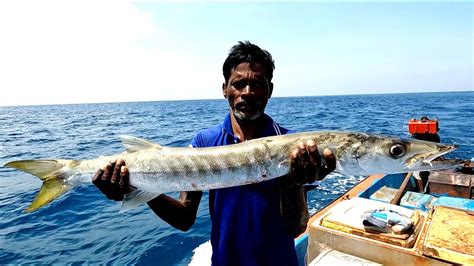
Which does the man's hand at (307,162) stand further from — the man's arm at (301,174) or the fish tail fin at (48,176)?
the fish tail fin at (48,176)

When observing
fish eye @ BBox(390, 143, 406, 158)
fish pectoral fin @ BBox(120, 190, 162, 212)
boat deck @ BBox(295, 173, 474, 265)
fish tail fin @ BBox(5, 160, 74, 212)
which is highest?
fish eye @ BBox(390, 143, 406, 158)

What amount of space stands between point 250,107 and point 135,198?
158 centimetres

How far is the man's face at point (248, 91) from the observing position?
313 cm

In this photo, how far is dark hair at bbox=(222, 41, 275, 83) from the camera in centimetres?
327

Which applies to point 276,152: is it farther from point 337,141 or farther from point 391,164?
point 391,164

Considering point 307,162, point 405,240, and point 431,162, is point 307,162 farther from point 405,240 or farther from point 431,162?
point 405,240

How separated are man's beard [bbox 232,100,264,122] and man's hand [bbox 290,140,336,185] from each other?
1.87 ft

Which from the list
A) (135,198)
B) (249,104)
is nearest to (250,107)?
(249,104)

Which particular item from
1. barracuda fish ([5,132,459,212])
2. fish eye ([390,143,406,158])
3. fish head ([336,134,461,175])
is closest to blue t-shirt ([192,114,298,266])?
barracuda fish ([5,132,459,212])

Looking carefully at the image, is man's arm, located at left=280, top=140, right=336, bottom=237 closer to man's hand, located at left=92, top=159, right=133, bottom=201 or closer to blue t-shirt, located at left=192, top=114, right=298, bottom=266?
blue t-shirt, located at left=192, top=114, right=298, bottom=266

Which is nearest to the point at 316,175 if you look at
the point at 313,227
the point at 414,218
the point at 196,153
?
the point at 196,153

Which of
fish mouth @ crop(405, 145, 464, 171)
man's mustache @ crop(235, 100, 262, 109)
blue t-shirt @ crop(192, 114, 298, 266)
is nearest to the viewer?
fish mouth @ crop(405, 145, 464, 171)

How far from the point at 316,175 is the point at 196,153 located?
1.27 metres

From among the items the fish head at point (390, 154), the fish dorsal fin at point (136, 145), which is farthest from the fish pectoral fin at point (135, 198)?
the fish head at point (390, 154)
